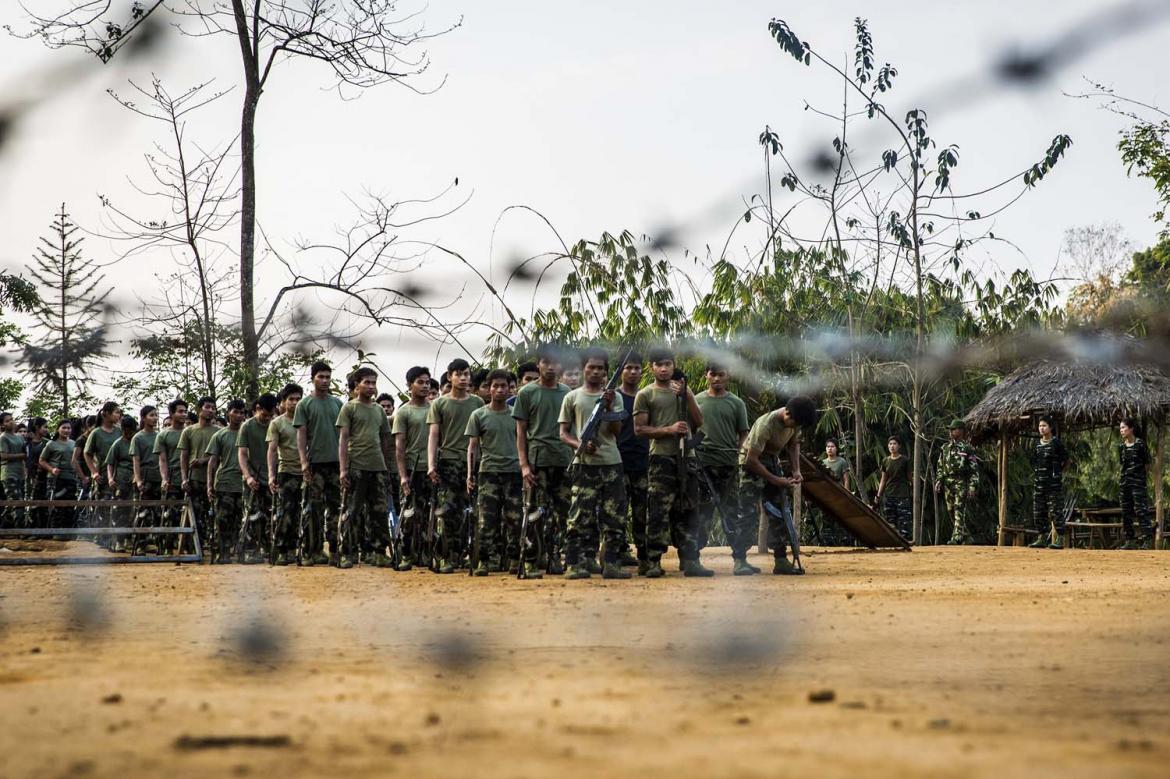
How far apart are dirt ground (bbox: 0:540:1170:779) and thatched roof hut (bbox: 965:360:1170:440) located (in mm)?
11373

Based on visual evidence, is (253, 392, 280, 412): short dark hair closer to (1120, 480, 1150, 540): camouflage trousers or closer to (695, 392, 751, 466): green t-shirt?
(695, 392, 751, 466): green t-shirt

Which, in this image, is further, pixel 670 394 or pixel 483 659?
pixel 670 394

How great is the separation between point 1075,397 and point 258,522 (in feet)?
37.9

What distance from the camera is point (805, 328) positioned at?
30.6ft

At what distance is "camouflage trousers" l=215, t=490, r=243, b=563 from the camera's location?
15.9 metres

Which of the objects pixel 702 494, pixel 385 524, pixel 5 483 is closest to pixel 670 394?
pixel 702 494

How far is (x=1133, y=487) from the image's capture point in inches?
768

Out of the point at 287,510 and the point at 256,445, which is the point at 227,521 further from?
the point at 287,510

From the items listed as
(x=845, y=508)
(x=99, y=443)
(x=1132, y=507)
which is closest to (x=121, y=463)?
(x=99, y=443)

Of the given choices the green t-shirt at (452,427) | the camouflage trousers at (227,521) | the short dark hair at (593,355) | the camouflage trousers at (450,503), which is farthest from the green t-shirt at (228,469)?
the short dark hair at (593,355)

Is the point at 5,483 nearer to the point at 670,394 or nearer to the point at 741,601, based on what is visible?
the point at 670,394

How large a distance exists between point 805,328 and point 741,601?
182cm

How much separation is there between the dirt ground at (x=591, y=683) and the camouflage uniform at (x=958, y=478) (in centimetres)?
1178

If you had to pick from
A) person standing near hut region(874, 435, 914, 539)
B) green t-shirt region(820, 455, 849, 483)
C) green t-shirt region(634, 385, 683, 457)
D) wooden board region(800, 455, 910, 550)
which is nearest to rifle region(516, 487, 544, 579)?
green t-shirt region(634, 385, 683, 457)
